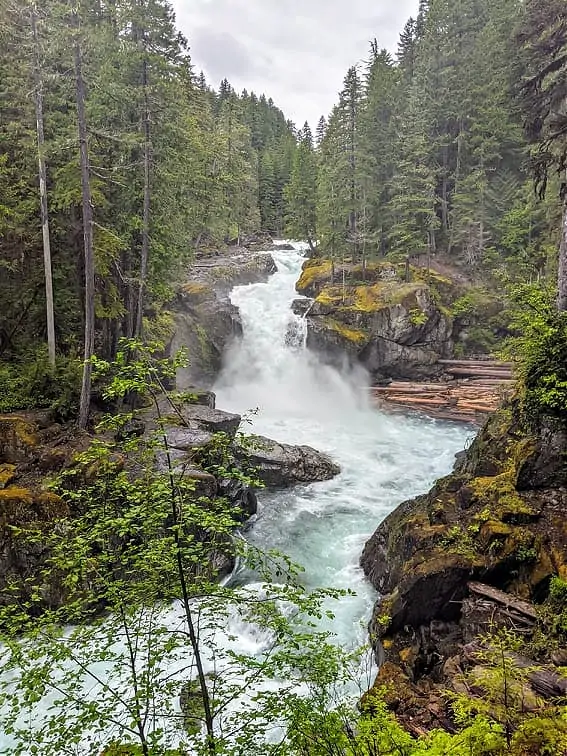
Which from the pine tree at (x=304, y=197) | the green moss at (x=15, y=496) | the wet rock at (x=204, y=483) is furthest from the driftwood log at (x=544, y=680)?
the pine tree at (x=304, y=197)

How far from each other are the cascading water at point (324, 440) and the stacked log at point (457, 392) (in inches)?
44.4

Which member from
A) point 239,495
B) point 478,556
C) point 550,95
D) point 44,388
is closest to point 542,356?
point 478,556

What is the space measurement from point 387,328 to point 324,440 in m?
9.08

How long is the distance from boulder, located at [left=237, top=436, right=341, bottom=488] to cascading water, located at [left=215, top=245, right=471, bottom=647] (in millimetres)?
400

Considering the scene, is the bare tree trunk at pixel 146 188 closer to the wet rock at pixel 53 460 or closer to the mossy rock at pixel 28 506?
the wet rock at pixel 53 460

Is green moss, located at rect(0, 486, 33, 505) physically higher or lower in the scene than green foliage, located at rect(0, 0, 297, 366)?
lower

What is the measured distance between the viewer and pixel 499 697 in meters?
4.26

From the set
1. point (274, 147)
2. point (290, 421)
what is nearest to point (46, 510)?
point (290, 421)

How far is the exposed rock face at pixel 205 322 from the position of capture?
24.8m

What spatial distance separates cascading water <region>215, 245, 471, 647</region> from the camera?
11.8 meters

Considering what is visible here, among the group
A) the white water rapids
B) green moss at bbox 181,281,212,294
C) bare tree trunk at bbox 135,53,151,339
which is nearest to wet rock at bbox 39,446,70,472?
the white water rapids

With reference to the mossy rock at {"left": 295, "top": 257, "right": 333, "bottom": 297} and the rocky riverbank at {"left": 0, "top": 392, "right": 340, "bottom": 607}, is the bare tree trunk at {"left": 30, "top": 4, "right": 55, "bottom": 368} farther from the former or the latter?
the mossy rock at {"left": 295, "top": 257, "right": 333, "bottom": 297}

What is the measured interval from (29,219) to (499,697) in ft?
55.3

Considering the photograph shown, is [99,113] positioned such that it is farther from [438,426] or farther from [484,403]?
[484,403]
